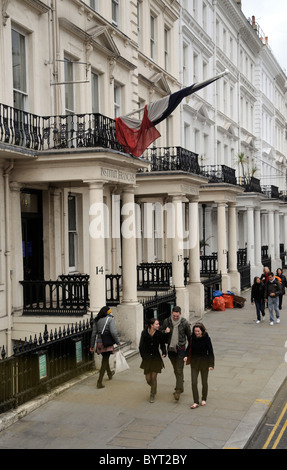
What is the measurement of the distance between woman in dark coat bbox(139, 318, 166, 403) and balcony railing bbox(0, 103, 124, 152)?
4928 mm

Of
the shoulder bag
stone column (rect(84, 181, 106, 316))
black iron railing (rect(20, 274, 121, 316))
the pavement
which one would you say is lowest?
the pavement

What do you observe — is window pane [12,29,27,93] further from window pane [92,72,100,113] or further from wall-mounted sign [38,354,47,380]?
wall-mounted sign [38,354,47,380]

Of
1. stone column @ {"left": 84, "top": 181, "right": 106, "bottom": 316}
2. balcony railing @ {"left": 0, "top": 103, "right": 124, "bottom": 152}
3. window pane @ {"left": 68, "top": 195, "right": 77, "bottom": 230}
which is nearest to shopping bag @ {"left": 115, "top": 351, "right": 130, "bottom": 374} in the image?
stone column @ {"left": 84, "top": 181, "right": 106, "bottom": 316}

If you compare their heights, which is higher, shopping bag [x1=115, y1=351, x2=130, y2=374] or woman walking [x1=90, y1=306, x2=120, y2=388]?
woman walking [x1=90, y1=306, x2=120, y2=388]

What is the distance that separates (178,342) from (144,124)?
6.02 metres

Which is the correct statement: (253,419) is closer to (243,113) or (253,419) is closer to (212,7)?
(212,7)

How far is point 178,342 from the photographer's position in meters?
10.6

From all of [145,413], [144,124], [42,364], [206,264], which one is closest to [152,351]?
A: [145,413]

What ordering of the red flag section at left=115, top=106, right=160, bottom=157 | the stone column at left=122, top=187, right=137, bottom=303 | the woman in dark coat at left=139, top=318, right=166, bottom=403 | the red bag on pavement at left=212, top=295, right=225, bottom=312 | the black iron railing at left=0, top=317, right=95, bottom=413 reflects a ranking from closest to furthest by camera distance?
the black iron railing at left=0, top=317, right=95, bottom=413 < the woman in dark coat at left=139, top=318, right=166, bottom=403 < the red flag section at left=115, top=106, right=160, bottom=157 < the stone column at left=122, top=187, right=137, bottom=303 < the red bag on pavement at left=212, top=295, right=225, bottom=312

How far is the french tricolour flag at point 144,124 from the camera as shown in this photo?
14.2 metres

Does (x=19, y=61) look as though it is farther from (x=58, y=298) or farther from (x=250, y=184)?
(x=250, y=184)

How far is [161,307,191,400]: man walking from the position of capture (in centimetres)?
1062

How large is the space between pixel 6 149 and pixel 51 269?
4.51m
